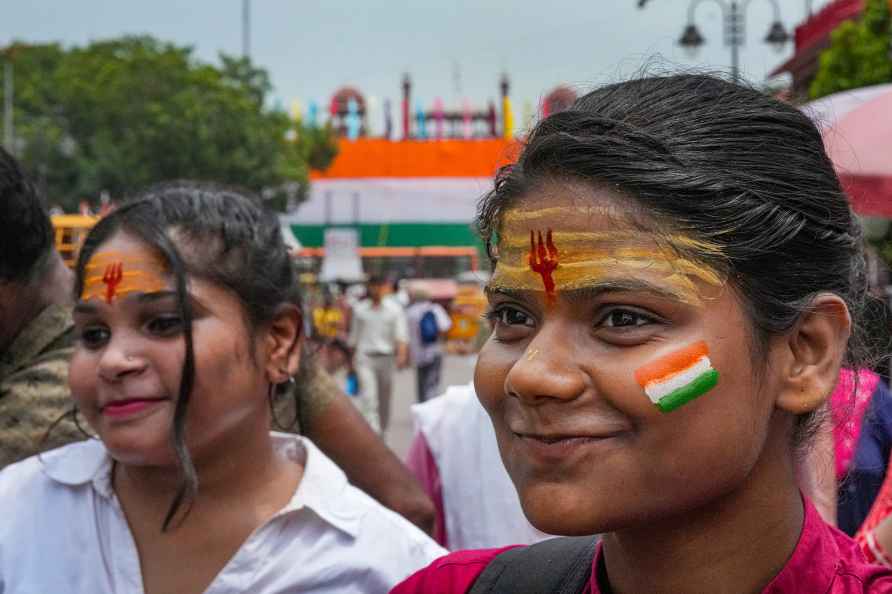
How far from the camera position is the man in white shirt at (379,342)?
11.3 meters

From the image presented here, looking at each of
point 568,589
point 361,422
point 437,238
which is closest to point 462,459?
point 361,422

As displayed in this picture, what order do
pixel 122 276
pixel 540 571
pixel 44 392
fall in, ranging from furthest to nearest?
pixel 44 392 < pixel 122 276 < pixel 540 571

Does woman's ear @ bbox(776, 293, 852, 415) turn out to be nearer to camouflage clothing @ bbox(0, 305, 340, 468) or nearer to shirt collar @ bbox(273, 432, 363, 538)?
shirt collar @ bbox(273, 432, 363, 538)

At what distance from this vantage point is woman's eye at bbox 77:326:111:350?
239 centimetres

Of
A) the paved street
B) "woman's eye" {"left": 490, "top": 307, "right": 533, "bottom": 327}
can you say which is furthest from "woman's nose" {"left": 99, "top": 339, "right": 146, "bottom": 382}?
the paved street

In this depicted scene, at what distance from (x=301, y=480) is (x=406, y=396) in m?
14.1

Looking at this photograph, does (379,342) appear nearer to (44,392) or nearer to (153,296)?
(44,392)

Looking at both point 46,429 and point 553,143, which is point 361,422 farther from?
point 553,143

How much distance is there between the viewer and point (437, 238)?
54281 millimetres

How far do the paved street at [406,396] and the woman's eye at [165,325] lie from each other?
514 cm

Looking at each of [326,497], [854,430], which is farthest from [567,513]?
[854,430]

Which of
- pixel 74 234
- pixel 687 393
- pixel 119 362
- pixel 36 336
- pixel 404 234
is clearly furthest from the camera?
pixel 404 234

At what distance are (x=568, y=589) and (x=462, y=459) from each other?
1.51m

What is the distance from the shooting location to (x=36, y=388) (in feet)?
9.04
